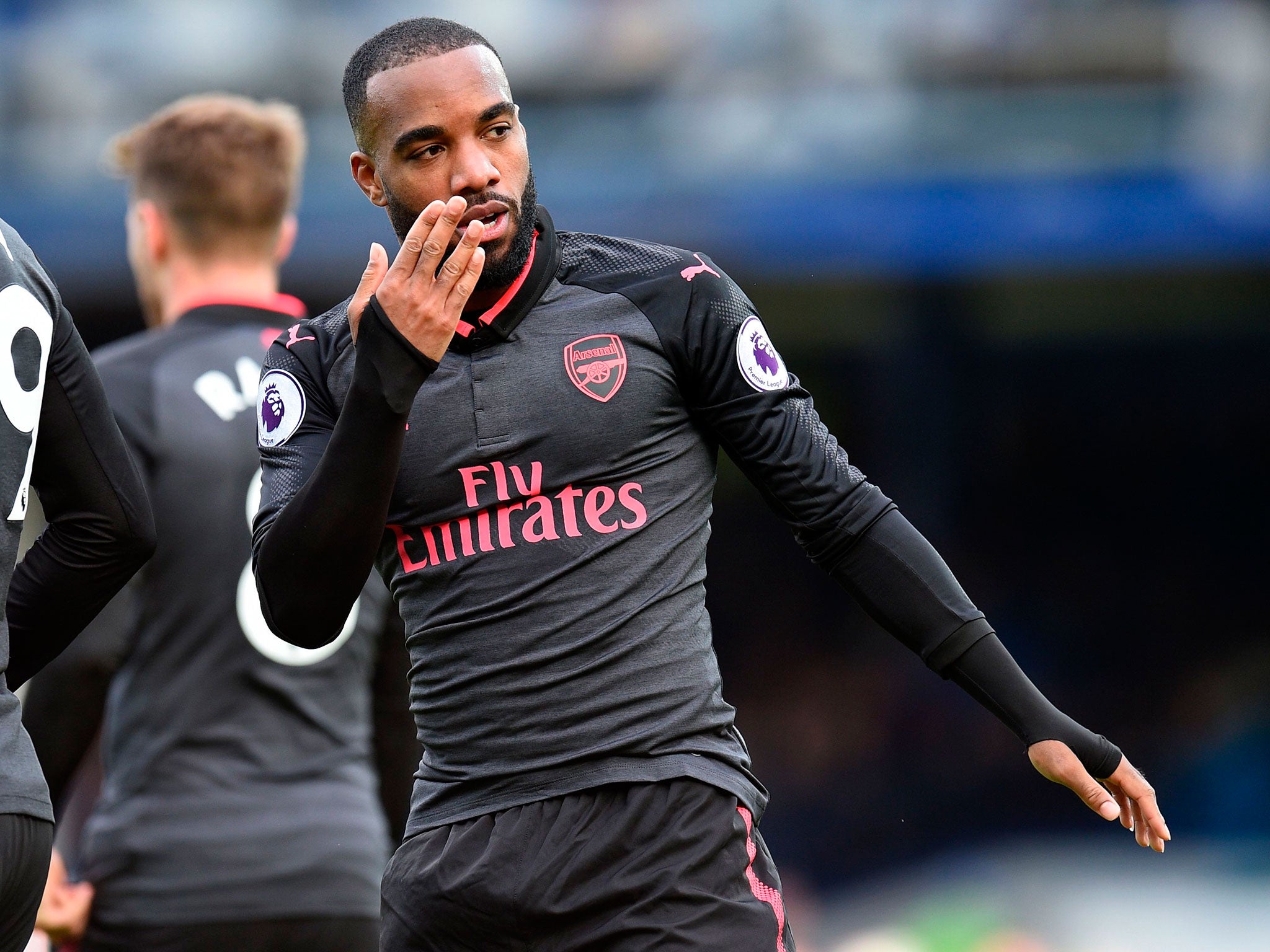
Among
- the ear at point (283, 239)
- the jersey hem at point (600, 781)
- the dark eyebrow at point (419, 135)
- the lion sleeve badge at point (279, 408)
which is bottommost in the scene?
the jersey hem at point (600, 781)

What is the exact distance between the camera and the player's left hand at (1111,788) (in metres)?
2.35

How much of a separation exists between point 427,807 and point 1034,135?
8119mm

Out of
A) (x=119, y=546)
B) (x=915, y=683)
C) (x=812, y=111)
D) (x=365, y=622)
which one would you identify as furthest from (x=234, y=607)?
(x=915, y=683)

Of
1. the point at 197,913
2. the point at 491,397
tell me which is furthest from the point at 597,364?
the point at 197,913

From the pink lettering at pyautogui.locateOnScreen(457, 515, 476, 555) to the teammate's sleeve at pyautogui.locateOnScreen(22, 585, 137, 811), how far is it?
1108 millimetres

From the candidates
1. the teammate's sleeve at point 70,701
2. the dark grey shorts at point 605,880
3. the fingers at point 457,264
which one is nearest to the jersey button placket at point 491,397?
the fingers at point 457,264

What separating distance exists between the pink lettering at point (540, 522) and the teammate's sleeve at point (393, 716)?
1235 millimetres

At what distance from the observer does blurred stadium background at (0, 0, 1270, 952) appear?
9633 millimetres

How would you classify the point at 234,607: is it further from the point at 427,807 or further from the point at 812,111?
the point at 812,111

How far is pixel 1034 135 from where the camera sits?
988cm

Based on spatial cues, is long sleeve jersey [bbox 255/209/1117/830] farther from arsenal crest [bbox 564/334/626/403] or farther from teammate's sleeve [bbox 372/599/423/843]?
teammate's sleeve [bbox 372/599/423/843]

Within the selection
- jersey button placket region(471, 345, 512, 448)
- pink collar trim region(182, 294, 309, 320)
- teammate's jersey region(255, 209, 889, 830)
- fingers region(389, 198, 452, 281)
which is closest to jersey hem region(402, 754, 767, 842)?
teammate's jersey region(255, 209, 889, 830)

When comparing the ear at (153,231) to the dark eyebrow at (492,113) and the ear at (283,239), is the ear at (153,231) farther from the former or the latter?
the dark eyebrow at (492,113)

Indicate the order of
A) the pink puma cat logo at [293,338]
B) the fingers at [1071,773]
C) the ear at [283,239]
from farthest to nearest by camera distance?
the ear at [283,239] → the pink puma cat logo at [293,338] → the fingers at [1071,773]
